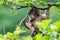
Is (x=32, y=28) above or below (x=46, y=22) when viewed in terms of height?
below

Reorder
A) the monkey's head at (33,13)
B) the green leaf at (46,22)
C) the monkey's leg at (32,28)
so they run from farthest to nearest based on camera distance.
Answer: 1. the monkey's head at (33,13)
2. the monkey's leg at (32,28)
3. the green leaf at (46,22)

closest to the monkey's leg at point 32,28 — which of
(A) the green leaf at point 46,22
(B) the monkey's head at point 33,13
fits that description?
(B) the monkey's head at point 33,13

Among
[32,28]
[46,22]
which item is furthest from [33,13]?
[46,22]

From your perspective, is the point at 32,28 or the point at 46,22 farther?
the point at 32,28

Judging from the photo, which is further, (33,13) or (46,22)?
(33,13)

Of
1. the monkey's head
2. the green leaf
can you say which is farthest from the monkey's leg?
the green leaf

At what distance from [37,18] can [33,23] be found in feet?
0.14

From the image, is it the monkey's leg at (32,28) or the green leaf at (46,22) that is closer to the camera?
the green leaf at (46,22)

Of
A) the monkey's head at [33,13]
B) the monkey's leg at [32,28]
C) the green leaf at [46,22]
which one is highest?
the green leaf at [46,22]

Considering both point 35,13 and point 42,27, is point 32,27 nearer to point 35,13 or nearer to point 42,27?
point 35,13

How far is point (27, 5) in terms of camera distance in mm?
1811

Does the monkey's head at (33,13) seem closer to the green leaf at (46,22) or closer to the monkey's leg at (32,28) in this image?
the monkey's leg at (32,28)

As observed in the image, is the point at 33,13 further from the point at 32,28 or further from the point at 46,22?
the point at 46,22

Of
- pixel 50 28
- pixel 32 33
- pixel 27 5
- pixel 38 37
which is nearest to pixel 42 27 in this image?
pixel 50 28
